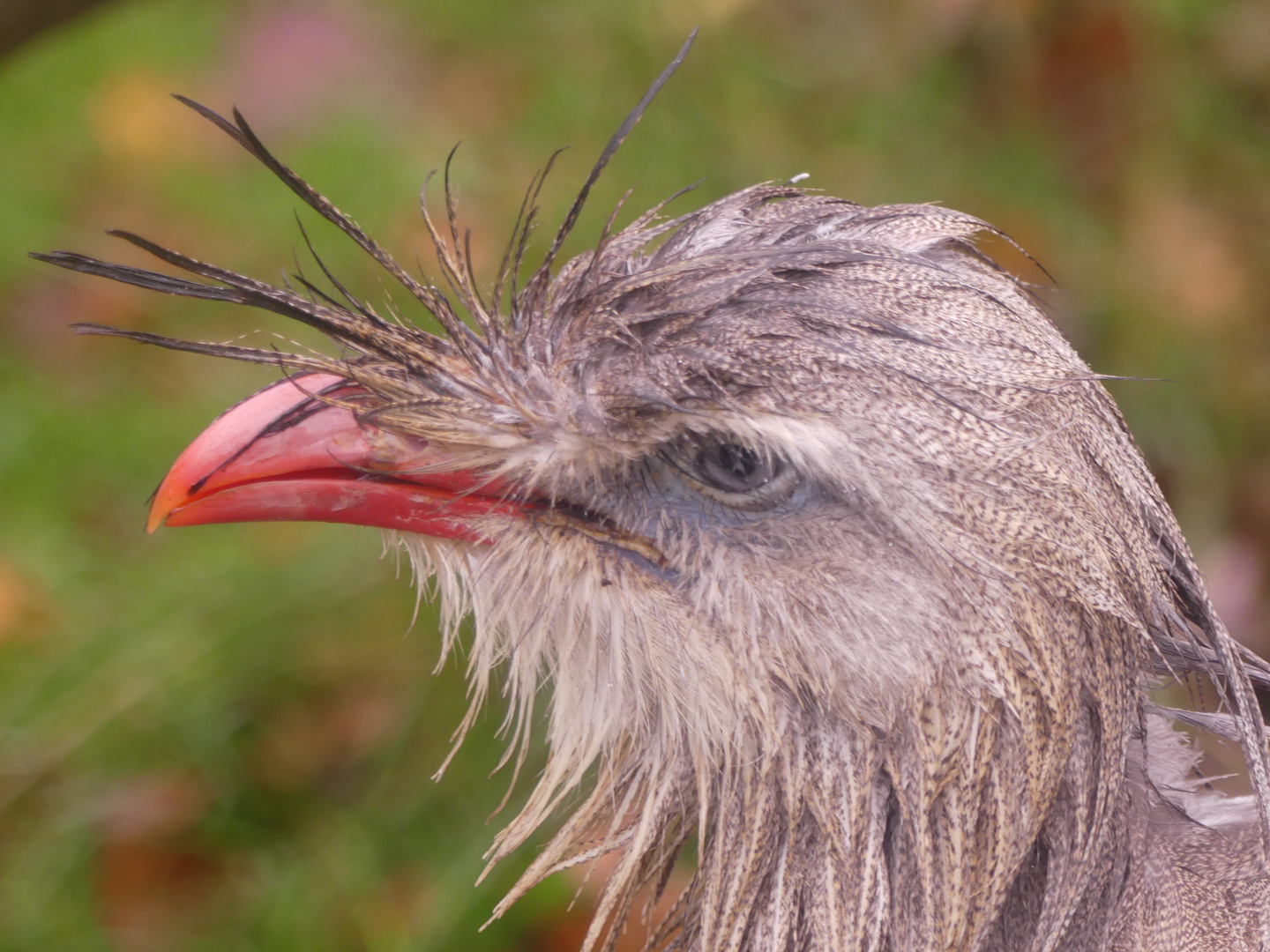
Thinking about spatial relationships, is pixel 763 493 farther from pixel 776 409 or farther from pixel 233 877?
pixel 233 877

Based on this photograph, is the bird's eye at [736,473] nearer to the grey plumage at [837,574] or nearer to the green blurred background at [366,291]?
the grey plumage at [837,574]

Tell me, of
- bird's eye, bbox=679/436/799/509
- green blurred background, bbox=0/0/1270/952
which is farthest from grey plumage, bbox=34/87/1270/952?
green blurred background, bbox=0/0/1270/952

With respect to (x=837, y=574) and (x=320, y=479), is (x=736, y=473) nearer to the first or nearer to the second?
(x=837, y=574)

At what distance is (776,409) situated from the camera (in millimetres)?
1210

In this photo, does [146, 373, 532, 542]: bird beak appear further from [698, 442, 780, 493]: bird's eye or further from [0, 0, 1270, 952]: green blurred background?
[0, 0, 1270, 952]: green blurred background

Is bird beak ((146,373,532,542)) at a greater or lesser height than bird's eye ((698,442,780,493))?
lesser

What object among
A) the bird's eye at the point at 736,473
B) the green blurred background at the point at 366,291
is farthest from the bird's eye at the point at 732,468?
the green blurred background at the point at 366,291

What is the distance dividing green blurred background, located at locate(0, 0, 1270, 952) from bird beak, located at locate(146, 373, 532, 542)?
1111mm

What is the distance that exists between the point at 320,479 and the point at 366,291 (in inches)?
80.4

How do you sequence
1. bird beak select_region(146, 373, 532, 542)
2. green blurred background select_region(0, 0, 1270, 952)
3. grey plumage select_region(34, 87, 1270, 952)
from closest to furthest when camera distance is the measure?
grey plumage select_region(34, 87, 1270, 952), bird beak select_region(146, 373, 532, 542), green blurred background select_region(0, 0, 1270, 952)

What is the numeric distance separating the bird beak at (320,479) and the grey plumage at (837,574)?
26 millimetres

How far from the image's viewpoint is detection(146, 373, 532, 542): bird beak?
135 centimetres

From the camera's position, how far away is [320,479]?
1.35 metres

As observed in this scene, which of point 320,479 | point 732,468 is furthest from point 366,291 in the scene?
point 732,468
